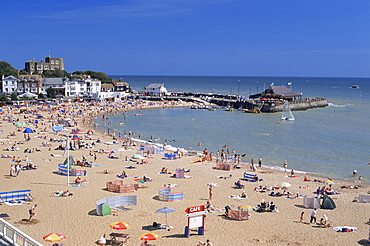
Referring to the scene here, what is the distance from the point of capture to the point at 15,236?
30.2 feet

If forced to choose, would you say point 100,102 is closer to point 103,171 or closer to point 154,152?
point 154,152

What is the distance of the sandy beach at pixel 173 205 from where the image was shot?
46.2 ft

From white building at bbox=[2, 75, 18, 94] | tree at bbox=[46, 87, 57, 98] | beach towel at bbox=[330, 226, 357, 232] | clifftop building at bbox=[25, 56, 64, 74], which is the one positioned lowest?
beach towel at bbox=[330, 226, 357, 232]

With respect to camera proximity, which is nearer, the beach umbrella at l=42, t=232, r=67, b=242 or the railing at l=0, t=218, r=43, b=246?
the railing at l=0, t=218, r=43, b=246

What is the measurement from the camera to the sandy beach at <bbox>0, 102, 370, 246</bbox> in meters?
14.1

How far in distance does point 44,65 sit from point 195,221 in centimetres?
11798

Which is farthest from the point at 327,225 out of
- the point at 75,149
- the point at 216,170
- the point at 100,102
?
the point at 100,102

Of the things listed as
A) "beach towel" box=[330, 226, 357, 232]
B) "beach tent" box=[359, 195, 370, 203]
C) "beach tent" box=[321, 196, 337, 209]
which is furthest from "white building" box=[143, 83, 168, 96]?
"beach towel" box=[330, 226, 357, 232]

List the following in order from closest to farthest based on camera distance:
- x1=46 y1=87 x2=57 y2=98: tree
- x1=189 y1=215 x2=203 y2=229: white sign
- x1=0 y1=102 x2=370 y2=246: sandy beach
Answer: x1=189 y1=215 x2=203 y2=229: white sign → x1=0 y1=102 x2=370 y2=246: sandy beach → x1=46 y1=87 x2=57 y2=98: tree

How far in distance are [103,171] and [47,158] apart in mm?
5350

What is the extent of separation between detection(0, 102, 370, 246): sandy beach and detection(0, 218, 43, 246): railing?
334 cm

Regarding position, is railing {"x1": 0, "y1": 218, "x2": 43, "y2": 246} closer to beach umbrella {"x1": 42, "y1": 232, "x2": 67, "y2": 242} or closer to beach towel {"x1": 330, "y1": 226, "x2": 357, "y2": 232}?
beach umbrella {"x1": 42, "y1": 232, "x2": 67, "y2": 242}

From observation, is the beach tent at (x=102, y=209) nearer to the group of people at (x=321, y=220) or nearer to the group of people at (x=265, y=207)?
the group of people at (x=265, y=207)

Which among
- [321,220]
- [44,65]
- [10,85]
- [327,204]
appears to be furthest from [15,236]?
[44,65]
